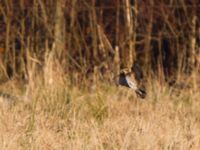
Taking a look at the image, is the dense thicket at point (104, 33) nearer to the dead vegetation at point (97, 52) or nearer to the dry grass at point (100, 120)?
the dead vegetation at point (97, 52)

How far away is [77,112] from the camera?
Answer: 6090 millimetres

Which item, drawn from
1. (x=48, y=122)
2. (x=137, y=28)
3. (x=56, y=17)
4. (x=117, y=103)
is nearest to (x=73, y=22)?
(x=56, y=17)

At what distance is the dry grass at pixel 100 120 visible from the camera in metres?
5.06

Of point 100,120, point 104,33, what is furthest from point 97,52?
point 100,120

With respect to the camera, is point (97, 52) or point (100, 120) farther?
point (97, 52)

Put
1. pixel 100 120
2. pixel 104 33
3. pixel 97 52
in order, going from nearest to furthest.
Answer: pixel 100 120, pixel 104 33, pixel 97 52

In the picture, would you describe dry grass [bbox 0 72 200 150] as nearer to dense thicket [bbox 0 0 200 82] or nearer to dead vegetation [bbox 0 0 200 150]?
dead vegetation [bbox 0 0 200 150]

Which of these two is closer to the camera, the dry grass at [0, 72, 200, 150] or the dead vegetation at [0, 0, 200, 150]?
the dry grass at [0, 72, 200, 150]

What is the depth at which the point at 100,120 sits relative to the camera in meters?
5.86

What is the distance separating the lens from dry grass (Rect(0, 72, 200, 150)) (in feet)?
16.6

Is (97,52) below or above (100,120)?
below

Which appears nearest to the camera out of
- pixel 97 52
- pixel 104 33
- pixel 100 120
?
pixel 100 120

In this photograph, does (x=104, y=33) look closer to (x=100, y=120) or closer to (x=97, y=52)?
(x=97, y=52)

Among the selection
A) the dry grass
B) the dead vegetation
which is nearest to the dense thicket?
the dead vegetation
